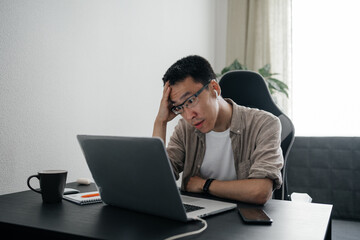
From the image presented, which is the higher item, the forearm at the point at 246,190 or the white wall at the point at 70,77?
the white wall at the point at 70,77

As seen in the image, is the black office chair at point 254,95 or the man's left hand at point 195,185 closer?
the man's left hand at point 195,185

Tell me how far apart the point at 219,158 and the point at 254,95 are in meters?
0.36

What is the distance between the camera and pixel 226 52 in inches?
145

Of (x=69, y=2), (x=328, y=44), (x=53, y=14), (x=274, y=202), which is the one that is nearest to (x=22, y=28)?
(x=53, y=14)

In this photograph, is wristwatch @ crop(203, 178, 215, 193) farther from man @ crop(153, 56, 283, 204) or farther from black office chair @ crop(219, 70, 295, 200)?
black office chair @ crop(219, 70, 295, 200)

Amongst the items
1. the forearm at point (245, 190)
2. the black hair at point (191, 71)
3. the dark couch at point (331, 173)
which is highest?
the black hair at point (191, 71)

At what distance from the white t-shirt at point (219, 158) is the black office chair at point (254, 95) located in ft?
0.77

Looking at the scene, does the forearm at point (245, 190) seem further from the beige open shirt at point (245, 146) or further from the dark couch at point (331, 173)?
the dark couch at point (331, 173)

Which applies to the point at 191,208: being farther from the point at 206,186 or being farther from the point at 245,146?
the point at 245,146

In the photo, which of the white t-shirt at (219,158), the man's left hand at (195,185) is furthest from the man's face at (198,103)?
the man's left hand at (195,185)

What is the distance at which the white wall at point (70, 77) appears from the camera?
1342mm

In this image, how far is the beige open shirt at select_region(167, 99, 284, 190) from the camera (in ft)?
3.84

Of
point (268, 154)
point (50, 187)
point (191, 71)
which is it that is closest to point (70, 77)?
point (191, 71)

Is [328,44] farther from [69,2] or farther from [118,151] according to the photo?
[118,151]
